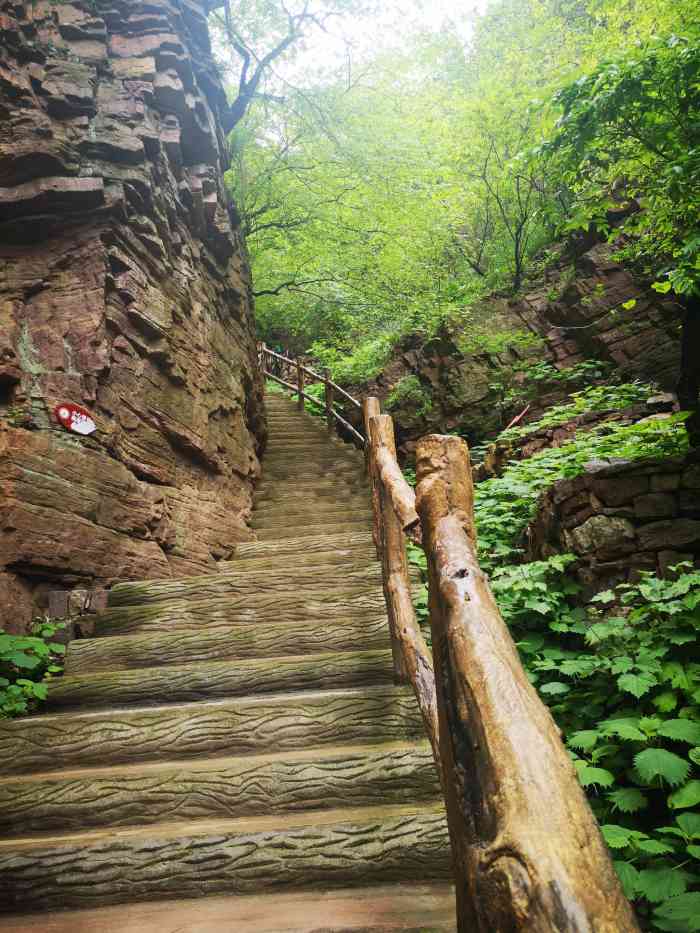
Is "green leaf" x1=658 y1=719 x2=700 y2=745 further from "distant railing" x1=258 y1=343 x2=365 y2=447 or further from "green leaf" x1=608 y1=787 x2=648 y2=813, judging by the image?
"distant railing" x1=258 y1=343 x2=365 y2=447

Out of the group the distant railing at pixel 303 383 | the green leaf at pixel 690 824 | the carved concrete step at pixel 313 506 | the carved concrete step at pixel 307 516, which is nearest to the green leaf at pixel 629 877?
the green leaf at pixel 690 824

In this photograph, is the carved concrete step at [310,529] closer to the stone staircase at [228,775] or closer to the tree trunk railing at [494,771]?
the stone staircase at [228,775]

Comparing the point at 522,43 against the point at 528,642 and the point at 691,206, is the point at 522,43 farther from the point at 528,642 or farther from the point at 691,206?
the point at 528,642

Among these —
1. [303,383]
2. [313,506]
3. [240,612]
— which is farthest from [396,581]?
[303,383]

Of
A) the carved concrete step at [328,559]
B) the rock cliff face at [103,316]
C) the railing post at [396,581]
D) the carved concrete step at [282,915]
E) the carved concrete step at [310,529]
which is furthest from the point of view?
the carved concrete step at [310,529]

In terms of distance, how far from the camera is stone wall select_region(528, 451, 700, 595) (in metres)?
3.35

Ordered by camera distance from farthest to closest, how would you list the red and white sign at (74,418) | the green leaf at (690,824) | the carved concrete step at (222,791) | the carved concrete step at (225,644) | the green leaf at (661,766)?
the red and white sign at (74,418)
the carved concrete step at (225,644)
the carved concrete step at (222,791)
the green leaf at (661,766)
the green leaf at (690,824)

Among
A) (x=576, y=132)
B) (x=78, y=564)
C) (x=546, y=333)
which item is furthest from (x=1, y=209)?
(x=546, y=333)

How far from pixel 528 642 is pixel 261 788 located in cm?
159

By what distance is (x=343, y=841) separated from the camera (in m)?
1.71

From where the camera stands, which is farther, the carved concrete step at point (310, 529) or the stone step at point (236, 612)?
the carved concrete step at point (310, 529)

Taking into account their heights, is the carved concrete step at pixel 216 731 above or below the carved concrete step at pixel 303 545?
below

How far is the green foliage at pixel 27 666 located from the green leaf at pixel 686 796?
2598 mm

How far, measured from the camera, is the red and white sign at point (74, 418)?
341 cm
